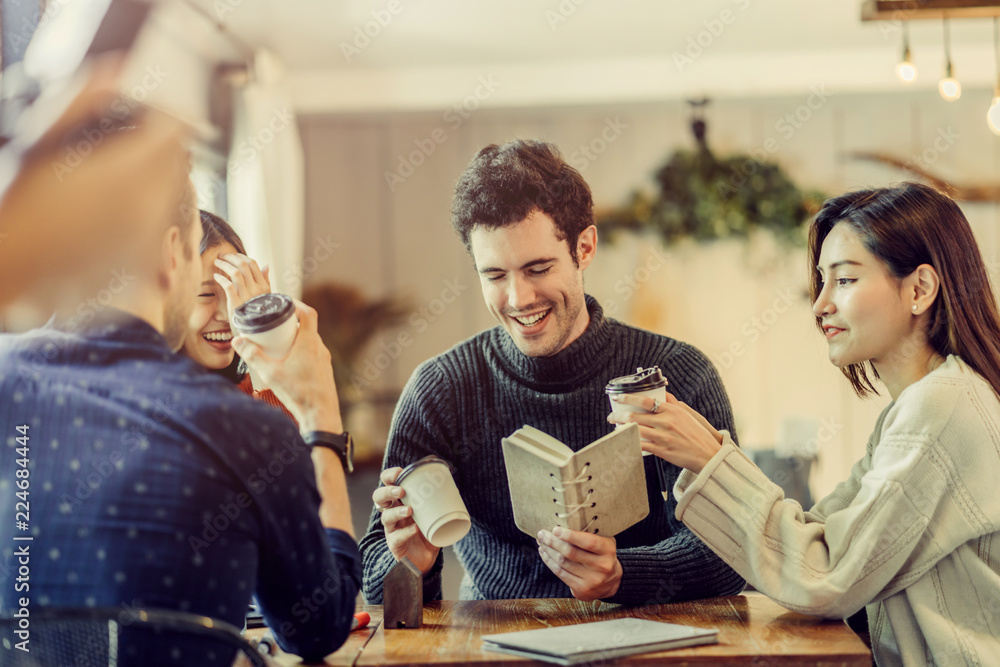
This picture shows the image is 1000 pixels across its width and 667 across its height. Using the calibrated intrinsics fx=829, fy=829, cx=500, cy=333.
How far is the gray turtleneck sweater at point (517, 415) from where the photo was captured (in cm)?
172

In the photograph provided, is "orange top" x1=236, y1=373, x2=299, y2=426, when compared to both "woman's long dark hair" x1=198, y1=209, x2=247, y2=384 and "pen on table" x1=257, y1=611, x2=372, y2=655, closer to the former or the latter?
"woman's long dark hair" x1=198, y1=209, x2=247, y2=384

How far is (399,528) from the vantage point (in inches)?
58.9

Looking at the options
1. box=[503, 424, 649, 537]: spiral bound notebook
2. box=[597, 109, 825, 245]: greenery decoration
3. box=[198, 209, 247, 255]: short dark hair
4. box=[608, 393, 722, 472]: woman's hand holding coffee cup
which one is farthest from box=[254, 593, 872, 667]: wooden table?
box=[597, 109, 825, 245]: greenery decoration

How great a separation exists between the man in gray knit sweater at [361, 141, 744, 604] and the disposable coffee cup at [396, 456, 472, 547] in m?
0.15

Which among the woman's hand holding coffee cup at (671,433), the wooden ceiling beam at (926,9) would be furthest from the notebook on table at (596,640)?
the wooden ceiling beam at (926,9)

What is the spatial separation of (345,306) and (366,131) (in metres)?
1.13

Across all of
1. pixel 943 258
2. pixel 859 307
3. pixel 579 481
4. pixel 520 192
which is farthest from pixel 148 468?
A: pixel 943 258

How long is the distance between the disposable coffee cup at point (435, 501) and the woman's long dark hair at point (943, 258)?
2.81ft

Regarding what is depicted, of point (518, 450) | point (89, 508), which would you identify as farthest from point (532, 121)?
point (89, 508)

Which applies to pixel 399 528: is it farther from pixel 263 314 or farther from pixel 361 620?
pixel 263 314

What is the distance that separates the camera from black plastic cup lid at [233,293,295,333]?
3.71ft

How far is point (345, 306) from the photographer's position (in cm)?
505

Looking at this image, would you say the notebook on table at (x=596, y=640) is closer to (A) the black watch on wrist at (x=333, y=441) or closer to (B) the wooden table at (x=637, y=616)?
(B) the wooden table at (x=637, y=616)

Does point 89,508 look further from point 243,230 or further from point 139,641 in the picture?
point 243,230
